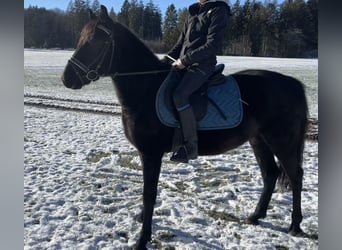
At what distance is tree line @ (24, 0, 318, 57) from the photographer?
7992 millimetres

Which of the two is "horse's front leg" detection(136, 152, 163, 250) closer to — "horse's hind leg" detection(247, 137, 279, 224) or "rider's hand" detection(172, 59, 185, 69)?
"rider's hand" detection(172, 59, 185, 69)

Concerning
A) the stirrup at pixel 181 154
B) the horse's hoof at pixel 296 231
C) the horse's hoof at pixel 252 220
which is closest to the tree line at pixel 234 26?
the stirrup at pixel 181 154

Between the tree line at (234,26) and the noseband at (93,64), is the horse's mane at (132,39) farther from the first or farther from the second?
the tree line at (234,26)

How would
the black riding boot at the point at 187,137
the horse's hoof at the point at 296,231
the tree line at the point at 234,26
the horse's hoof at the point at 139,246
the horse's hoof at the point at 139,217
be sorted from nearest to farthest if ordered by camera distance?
1. the black riding boot at the point at 187,137
2. the horse's hoof at the point at 139,246
3. the horse's hoof at the point at 296,231
4. the horse's hoof at the point at 139,217
5. the tree line at the point at 234,26

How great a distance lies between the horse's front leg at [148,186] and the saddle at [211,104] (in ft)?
1.35

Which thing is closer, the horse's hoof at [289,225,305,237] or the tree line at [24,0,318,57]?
the horse's hoof at [289,225,305,237]

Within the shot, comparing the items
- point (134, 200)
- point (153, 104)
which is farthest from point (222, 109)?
point (134, 200)

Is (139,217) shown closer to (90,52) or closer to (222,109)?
(222,109)

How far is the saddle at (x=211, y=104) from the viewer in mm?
3145

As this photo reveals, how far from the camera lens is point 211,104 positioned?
3.27 metres

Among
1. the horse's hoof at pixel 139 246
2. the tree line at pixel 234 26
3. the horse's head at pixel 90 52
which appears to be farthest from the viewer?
the tree line at pixel 234 26

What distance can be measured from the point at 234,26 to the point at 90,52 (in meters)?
8.39

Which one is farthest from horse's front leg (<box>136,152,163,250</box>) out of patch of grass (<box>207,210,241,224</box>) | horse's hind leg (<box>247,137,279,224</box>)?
horse's hind leg (<box>247,137,279,224</box>)

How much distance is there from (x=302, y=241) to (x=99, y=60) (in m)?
2.88
